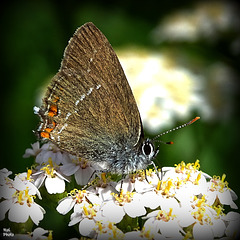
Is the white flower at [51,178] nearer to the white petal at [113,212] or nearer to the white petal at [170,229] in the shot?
the white petal at [113,212]

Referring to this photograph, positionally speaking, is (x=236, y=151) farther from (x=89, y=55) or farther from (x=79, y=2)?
(x=79, y=2)

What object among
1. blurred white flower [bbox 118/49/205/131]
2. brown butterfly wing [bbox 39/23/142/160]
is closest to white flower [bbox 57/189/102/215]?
brown butterfly wing [bbox 39/23/142/160]

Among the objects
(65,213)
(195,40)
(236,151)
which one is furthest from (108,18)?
(65,213)

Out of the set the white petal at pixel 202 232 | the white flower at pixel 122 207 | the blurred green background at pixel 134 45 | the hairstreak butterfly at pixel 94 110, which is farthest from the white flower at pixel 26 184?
the white petal at pixel 202 232

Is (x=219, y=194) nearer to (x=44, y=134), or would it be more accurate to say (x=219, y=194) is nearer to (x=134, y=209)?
(x=134, y=209)

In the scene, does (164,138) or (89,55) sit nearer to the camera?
(89,55)

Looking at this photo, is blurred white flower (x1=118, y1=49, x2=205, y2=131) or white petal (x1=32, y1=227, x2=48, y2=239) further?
blurred white flower (x1=118, y1=49, x2=205, y2=131)

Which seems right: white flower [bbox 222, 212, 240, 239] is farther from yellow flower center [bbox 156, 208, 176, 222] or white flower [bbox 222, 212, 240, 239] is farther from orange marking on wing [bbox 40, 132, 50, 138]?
orange marking on wing [bbox 40, 132, 50, 138]

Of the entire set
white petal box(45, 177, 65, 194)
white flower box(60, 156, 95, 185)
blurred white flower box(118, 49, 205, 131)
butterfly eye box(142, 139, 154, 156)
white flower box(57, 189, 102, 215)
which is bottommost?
white flower box(57, 189, 102, 215)
